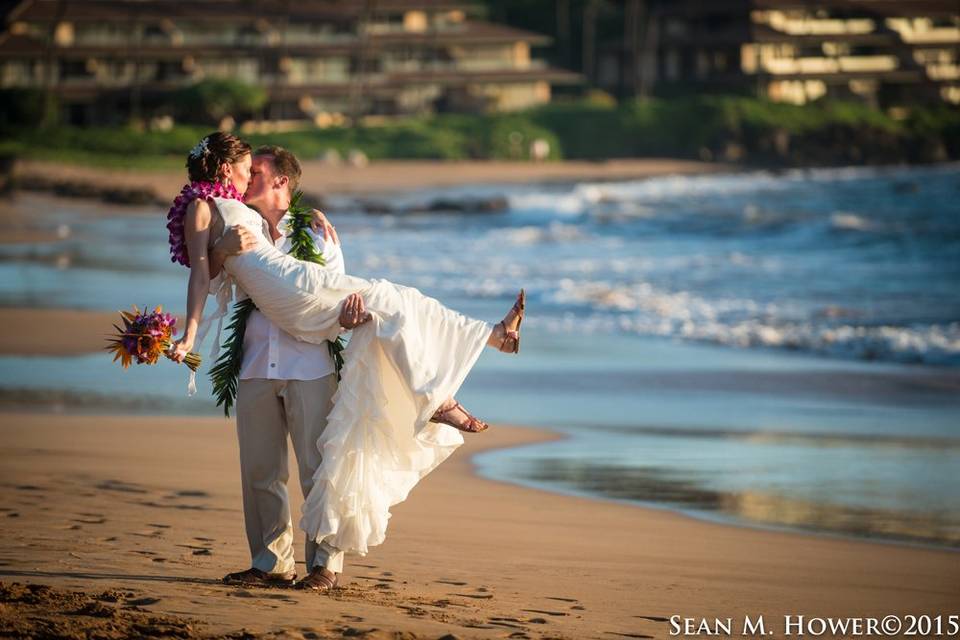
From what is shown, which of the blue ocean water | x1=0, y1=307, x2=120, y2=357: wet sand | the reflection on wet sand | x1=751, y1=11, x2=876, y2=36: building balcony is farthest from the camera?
x1=751, y1=11, x2=876, y2=36: building balcony

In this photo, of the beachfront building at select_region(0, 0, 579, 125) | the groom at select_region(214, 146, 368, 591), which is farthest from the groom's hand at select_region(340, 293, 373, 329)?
the beachfront building at select_region(0, 0, 579, 125)

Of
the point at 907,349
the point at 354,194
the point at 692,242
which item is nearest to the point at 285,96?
the point at 354,194

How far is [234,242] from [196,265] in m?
0.18

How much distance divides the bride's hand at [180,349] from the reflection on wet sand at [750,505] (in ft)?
11.6

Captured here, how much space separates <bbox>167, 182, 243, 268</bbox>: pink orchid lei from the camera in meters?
6.14

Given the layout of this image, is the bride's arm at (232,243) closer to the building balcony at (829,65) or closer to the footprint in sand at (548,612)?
the footprint in sand at (548,612)

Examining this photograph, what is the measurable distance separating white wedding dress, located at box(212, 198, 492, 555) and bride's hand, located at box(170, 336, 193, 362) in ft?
1.01

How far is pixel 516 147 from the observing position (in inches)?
2997

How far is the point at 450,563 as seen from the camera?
7105 mm

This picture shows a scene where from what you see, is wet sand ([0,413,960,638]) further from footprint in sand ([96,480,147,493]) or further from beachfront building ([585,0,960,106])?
beachfront building ([585,0,960,106])

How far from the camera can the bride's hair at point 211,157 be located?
6164mm

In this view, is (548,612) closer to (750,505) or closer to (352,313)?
(352,313)

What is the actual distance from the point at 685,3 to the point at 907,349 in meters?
78.7

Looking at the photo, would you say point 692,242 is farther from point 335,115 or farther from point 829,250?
point 335,115
